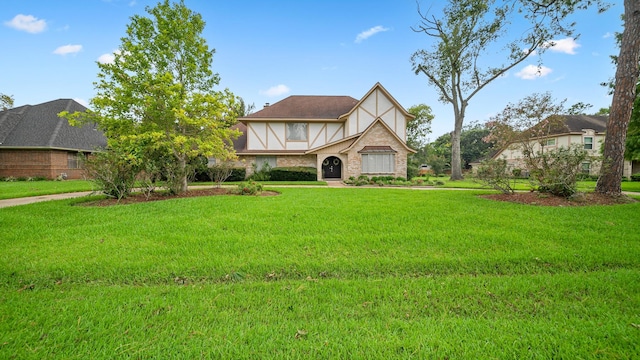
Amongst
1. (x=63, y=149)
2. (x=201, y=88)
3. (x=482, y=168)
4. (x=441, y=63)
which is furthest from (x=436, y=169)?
(x=63, y=149)

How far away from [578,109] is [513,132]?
17.7 feet

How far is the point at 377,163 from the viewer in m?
19.6

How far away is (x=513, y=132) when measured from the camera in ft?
49.6

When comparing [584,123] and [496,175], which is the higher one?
[584,123]

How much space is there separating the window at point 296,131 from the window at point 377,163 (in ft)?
19.4

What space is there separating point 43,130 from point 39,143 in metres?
1.98

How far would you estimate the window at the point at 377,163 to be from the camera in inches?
768

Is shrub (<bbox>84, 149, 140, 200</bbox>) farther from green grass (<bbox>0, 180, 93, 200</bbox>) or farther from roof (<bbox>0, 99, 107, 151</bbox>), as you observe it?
roof (<bbox>0, 99, 107, 151</bbox>)

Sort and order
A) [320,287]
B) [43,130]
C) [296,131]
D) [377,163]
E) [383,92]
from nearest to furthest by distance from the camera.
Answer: [320,287] < [377,163] < [43,130] < [383,92] < [296,131]

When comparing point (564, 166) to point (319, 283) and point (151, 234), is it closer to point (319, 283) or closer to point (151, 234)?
point (319, 283)

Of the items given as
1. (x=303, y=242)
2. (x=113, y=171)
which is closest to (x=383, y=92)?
(x=113, y=171)

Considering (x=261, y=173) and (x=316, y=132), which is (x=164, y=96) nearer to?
(x=261, y=173)

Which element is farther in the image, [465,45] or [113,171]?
[465,45]

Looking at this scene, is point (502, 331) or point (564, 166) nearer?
point (502, 331)
